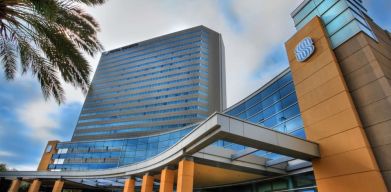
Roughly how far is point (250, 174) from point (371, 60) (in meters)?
9.40

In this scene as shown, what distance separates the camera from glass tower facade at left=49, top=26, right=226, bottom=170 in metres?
87.9

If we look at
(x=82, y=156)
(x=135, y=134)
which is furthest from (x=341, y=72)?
(x=135, y=134)

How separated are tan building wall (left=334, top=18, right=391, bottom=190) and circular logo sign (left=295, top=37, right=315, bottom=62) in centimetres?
137

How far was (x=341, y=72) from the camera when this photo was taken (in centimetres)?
1153

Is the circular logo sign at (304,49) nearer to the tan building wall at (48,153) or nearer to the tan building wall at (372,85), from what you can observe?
the tan building wall at (372,85)

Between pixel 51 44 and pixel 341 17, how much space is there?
14.5 metres

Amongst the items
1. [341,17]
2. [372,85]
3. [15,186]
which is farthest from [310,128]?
[15,186]

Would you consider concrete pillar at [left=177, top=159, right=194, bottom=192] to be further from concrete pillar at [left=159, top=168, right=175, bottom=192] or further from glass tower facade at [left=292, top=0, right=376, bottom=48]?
glass tower facade at [left=292, top=0, right=376, bottom=48]

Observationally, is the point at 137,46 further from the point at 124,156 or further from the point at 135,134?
the point at 124,156

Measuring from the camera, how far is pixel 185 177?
11461mm

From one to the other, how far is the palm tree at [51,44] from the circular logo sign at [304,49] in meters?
11.7

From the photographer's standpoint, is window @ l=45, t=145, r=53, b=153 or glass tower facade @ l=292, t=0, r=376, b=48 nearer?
glass tower facade @ l=292, t=0, r=376, b=48

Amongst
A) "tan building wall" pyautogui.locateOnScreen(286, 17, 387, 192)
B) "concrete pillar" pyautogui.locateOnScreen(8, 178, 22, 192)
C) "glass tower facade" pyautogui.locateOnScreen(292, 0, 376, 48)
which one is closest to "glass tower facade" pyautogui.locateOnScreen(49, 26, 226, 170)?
"concrete pillar" pyautogui.locateOnScreen(8, 178, 22, 192)

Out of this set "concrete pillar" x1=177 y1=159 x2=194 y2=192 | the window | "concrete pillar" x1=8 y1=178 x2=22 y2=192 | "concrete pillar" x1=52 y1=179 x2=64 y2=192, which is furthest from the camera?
the window
